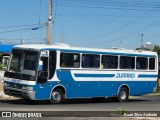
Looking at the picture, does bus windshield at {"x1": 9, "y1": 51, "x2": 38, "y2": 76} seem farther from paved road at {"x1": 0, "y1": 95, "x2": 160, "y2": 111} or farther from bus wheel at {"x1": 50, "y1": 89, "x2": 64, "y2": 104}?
bus wheel at {"x1": 50, "y1": 89, "x2": 64, "y2": 104}

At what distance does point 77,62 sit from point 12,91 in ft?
11.9

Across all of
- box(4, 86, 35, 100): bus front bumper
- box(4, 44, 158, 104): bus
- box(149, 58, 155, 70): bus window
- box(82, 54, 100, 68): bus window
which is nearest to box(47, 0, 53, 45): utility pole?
box(149, 58, 155, 70): bus window

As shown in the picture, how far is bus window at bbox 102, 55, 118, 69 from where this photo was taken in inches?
1013

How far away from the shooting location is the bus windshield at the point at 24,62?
2232 centimetres

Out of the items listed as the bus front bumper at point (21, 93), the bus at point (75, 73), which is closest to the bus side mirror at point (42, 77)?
the bus at point (75, 73)

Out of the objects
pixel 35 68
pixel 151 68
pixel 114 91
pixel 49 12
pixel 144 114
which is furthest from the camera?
pixel 49 12

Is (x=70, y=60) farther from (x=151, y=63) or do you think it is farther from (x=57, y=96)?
(x=151, y=63)

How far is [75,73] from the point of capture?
2403 cm

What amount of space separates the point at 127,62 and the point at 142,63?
1367 mm

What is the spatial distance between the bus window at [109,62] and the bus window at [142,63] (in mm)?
1921

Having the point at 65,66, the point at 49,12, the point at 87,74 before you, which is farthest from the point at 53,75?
the point at 49,12

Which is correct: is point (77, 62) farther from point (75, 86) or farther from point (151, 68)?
point (151, 68)

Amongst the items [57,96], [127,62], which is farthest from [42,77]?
[127,62]

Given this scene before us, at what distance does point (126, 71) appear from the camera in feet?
88.7
